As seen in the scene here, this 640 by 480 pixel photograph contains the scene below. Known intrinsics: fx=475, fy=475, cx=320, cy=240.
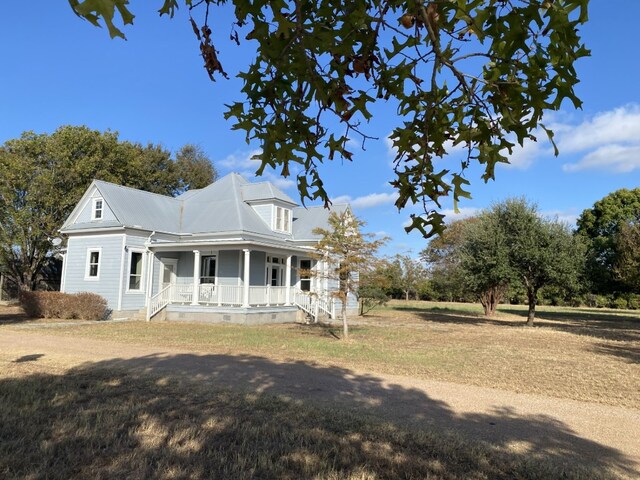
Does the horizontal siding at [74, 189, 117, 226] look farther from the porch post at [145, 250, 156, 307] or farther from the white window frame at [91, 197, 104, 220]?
the porch post at [145, 250, 156, 307]

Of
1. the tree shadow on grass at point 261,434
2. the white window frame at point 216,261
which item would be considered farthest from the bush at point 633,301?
the tree shadow on grass at point 261,434

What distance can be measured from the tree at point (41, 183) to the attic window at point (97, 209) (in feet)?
14.0

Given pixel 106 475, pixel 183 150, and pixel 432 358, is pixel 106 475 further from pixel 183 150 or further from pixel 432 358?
pixel 183 150

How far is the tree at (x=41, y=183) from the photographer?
26391 millimetres

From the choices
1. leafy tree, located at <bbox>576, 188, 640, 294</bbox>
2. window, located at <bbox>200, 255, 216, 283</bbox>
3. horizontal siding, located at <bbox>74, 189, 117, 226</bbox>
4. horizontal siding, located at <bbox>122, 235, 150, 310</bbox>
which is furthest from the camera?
leafy tree, located at <bbox>576, 188, 640, 294</bbox>

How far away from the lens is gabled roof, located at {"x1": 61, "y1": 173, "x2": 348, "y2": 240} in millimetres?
24062

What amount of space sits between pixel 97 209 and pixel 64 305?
220 inches

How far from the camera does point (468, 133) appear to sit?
2996 millimetres

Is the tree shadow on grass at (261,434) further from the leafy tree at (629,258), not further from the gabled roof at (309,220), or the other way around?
the leafy tree at (629,258)

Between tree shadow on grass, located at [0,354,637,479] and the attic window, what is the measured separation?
18049 millimetres

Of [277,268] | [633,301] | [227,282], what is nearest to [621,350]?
[277,268]

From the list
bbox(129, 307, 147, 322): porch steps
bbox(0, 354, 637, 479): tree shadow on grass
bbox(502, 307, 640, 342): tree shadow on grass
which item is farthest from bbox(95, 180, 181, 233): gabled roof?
bbox(502, 307, 640, 342): tree shadow on grass

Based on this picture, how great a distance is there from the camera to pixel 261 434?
5172mm

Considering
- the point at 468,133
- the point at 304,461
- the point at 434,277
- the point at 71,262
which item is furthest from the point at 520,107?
the point at 434,277
